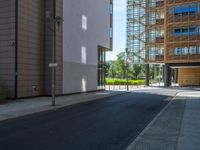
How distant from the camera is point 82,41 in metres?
32.4

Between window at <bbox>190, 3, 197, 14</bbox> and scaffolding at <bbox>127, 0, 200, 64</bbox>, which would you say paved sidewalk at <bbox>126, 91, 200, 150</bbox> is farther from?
window at <bbox>190, 3, 197, 14</bbox>

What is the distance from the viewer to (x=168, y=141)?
8.48 m

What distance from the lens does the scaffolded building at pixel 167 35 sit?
5266 centimetres

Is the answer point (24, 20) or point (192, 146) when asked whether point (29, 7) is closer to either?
point (24, 20)

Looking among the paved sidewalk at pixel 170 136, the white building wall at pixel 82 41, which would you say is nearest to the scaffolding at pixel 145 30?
the white building wall at pixel 82 41

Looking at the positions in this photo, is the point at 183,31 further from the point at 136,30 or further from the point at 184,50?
the point at 136,30

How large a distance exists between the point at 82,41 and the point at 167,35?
27.3m

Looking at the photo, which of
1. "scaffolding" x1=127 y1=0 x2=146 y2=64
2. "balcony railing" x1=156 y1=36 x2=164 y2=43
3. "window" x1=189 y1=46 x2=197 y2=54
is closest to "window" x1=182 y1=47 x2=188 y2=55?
"window" x1=189 y1=46 x2=197 y2=54

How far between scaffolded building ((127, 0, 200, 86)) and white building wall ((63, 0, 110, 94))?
19155 millimetres

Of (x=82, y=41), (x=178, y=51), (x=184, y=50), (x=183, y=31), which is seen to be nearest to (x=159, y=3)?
(x=183, y=31)

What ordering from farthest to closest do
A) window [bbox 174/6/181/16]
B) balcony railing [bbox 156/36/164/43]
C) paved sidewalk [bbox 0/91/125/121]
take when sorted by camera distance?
balcony railing [bbox 156/36/164/43], window [bbox 174/6/181/16], paved sidewalk [bbox 0/91/125/121]

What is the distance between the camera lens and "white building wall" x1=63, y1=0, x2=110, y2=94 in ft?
94.5

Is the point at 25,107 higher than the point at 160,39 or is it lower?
lower

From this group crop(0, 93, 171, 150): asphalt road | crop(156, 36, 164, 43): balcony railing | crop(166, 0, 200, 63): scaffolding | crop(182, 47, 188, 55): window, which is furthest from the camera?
crop(156, 36, 164, 43): balcony railing
